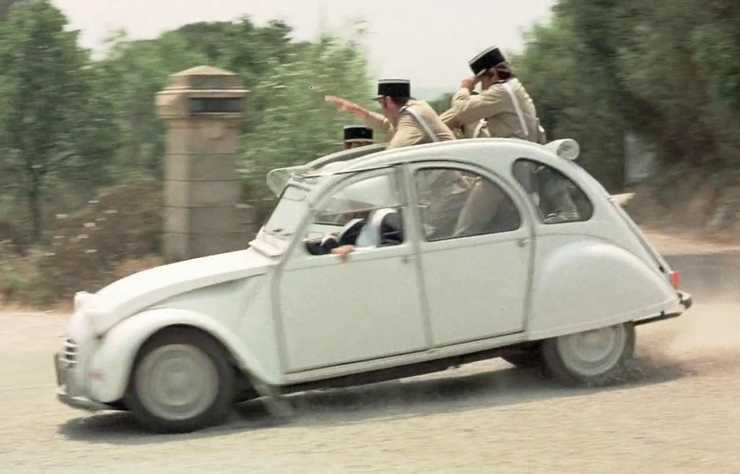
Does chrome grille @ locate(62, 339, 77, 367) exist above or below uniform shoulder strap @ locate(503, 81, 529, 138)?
below

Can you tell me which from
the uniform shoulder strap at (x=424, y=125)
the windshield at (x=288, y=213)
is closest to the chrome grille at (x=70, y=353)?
the windshield at (x=288, y=213)

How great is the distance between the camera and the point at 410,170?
28.6 ft

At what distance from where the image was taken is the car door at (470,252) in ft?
28.3

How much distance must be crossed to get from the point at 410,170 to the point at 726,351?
312cm

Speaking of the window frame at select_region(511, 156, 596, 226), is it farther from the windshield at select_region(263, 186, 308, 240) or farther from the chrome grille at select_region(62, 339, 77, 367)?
the chrome grille at select_region(62, 339, 77, 367)

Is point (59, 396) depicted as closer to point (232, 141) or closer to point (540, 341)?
point (540, 341)

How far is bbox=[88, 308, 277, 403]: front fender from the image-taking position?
26.5 feet

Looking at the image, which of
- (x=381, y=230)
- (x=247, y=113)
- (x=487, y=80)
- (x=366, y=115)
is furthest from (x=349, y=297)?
(x=247, y=113)

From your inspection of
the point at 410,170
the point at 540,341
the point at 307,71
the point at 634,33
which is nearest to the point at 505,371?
the point at 540,341

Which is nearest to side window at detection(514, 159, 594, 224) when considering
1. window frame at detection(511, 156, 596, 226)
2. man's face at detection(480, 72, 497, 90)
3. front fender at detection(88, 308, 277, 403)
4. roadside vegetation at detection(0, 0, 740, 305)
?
window frame at detection(511, 156, 596, 226)

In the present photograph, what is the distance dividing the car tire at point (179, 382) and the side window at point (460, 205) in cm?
158

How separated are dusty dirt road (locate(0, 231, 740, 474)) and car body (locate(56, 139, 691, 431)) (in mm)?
278

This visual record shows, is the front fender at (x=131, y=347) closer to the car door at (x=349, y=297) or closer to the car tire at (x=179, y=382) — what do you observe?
the car tire at (x=179, y=382)

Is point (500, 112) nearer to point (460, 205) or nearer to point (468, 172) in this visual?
point (468, 172)
